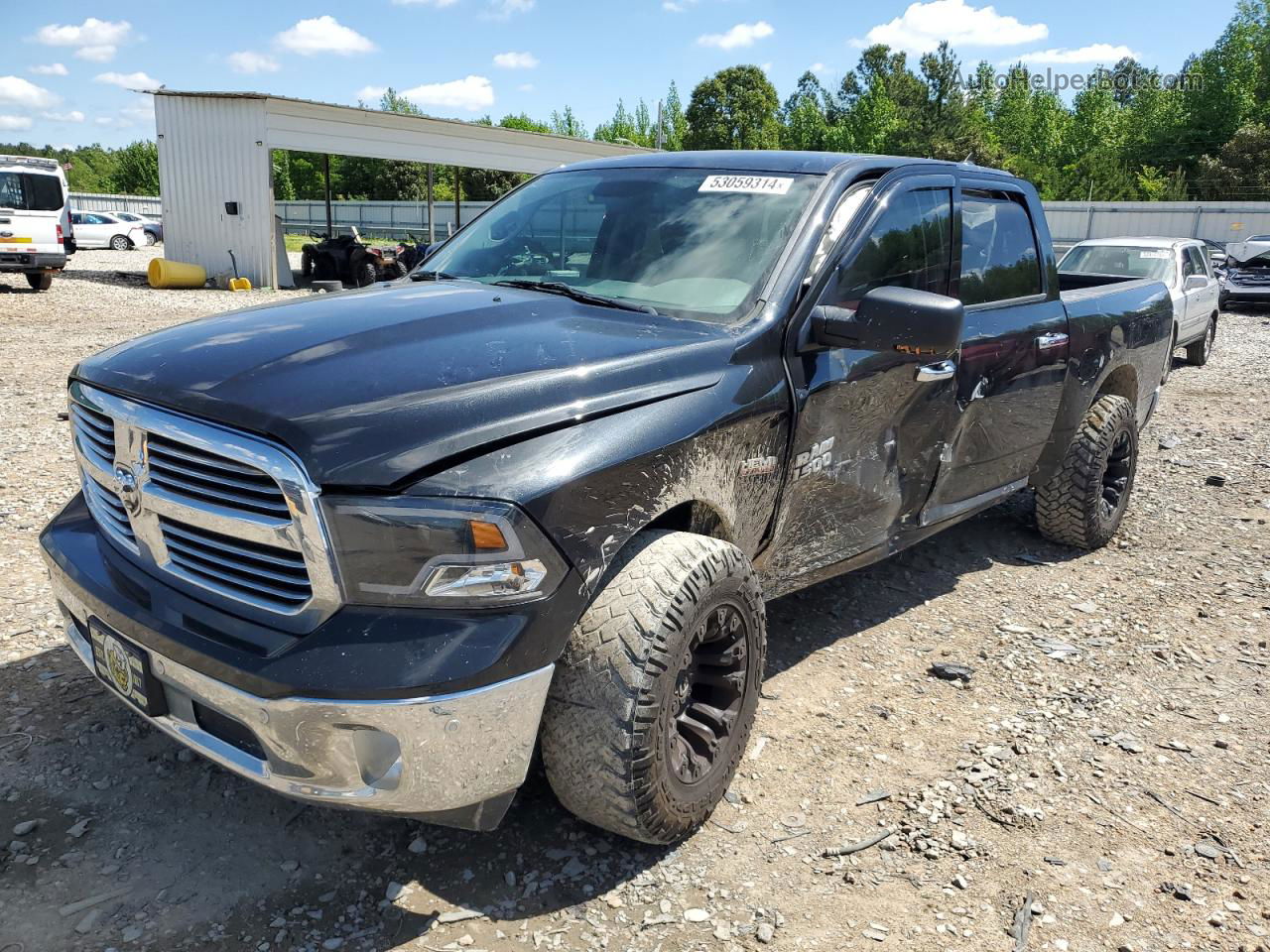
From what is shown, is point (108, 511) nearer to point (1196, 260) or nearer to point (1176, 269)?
point (1176, 269)

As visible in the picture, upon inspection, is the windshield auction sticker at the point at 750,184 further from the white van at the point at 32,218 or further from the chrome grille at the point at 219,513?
the white van at the point at 32,218

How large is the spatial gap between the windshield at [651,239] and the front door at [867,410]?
9.4 inches

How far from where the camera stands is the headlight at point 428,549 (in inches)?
81.4

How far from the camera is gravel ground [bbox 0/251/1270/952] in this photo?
2492 millimetres

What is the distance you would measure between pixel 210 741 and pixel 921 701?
102 inches

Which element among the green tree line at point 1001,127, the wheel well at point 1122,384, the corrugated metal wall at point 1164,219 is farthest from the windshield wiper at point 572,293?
the green tree line at point 1001,127

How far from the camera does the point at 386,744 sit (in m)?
2.12

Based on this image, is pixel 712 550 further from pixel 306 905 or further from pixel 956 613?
pixel 956 613

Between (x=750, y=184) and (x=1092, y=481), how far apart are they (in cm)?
287

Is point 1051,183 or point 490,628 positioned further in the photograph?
point 1051,183

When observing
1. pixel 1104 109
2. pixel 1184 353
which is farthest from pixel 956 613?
pixel 1104 109

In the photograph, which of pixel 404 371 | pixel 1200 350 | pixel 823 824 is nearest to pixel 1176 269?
pixel 1200 350

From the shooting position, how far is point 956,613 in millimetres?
4613

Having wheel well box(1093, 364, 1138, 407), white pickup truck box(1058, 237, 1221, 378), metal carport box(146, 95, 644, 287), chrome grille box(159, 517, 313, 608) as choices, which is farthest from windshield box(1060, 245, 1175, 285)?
metal carport box(146, 95, 644, 287)
